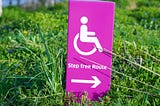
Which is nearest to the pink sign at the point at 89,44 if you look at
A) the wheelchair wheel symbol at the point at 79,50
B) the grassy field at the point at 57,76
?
the wheelchair wheel symbol at the point at 79,50

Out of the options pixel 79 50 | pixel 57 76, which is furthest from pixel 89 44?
pixel 57 76

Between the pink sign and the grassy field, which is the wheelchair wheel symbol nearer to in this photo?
the pink sign

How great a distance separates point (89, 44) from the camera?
4094 millimetres

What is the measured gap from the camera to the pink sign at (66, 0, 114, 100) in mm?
4070

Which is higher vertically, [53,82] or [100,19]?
[100,19]

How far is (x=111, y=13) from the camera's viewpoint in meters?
4.08

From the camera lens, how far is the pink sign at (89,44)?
4070 mm

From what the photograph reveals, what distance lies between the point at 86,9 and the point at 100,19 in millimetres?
122

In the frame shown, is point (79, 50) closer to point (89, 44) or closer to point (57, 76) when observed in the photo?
point (89, 44)

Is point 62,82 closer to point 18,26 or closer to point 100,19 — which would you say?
point 100,19

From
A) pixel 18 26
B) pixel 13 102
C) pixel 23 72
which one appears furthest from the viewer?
pixel 18 26

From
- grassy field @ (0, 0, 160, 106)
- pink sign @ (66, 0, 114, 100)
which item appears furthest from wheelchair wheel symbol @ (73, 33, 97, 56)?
grassy field @ (0, 0, 160, 106)

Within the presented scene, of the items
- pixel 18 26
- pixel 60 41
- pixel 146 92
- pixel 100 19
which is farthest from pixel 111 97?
pixel 18 26

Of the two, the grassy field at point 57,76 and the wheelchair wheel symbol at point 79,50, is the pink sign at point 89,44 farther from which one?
the grassy field at point 57,76
